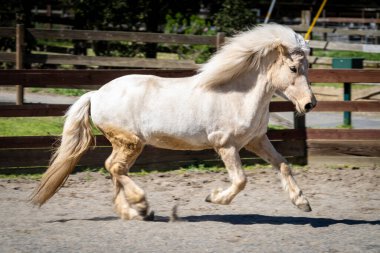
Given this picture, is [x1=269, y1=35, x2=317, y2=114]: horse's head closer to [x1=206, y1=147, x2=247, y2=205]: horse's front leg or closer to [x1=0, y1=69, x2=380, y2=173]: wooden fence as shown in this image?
Answer: [x1=206, y1=147, x2=247, y2=205]: horse's front leg

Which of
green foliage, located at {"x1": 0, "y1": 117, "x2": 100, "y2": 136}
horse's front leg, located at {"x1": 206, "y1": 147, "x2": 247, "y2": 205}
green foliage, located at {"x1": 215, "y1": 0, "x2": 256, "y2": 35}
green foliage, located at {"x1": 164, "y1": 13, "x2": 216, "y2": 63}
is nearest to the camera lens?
horse's front leg, located at {"x1": 206, "y1": 147, "x2": 247, "y2": 205}

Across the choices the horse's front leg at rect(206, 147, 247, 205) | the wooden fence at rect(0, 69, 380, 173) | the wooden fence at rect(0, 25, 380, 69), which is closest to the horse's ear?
the horse's front leg at rect(206, 147, 247, 205)

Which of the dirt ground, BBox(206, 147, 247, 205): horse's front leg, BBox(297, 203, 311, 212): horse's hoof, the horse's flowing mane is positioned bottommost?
the dirt ground

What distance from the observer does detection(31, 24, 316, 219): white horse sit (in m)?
6.21

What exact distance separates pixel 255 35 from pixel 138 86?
47.4 inches

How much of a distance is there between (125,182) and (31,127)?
15.9 ft

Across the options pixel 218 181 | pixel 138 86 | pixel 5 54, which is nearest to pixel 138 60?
pixel 5 54

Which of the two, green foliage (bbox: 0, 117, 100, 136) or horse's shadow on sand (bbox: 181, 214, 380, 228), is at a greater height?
green foliage (bbox: 0, 117, 100, 136)

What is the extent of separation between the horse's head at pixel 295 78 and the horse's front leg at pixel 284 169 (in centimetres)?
49

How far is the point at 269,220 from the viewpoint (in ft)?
20.3

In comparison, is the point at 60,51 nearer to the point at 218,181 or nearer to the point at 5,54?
the point at 5,54

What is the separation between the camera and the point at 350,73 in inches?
368

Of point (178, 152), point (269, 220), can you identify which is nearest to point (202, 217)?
point (269, 220)

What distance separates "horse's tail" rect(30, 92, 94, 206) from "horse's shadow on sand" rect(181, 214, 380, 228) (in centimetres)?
117
